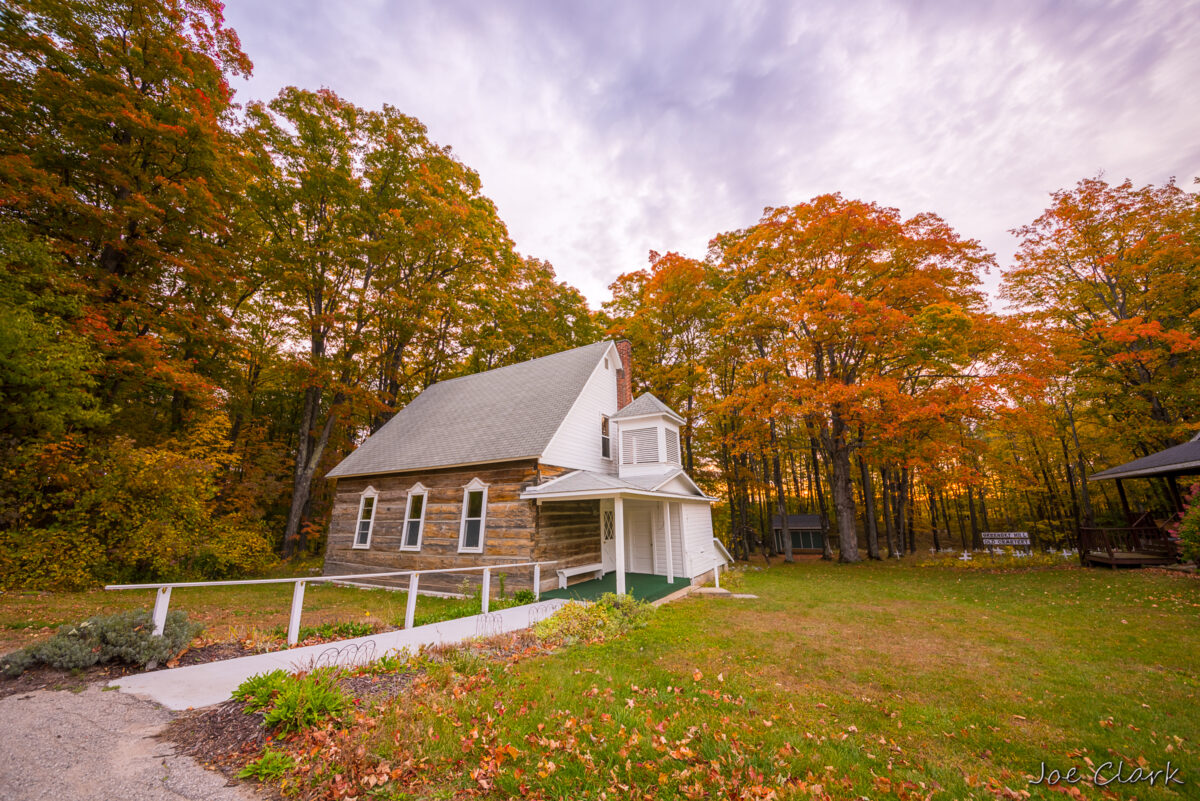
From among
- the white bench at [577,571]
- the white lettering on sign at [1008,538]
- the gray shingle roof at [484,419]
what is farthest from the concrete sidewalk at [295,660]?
the white lettering on sign at [1008,538]

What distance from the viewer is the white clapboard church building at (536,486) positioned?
1184 centimetres

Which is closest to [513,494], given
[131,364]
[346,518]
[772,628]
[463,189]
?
[772,628]

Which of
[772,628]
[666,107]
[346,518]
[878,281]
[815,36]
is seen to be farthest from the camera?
[878,281]

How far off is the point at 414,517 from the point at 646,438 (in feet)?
27.2

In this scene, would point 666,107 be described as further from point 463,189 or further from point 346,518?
point 346,518

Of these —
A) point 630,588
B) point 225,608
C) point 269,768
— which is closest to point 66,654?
point 269,768

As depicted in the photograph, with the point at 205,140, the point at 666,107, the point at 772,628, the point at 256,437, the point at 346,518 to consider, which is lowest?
the point at 772,628

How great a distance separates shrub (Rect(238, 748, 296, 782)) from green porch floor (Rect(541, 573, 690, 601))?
735cm

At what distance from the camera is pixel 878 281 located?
17766 millimetres

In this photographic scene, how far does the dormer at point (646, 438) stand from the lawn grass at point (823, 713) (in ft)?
21.9

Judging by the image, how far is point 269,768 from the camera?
3.23 m

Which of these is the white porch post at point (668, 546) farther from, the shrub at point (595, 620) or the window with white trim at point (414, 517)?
the window with white trim at point (414, 517)

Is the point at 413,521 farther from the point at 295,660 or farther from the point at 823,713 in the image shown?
the point at 823,713

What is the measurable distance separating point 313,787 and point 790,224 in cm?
2067
